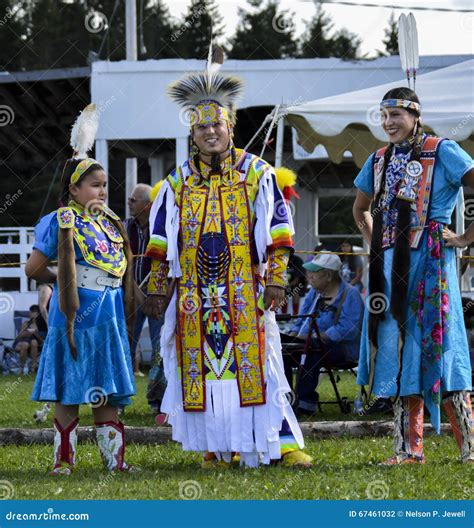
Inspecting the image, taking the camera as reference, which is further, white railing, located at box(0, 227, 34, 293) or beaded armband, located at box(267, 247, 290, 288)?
white railing, located at box(0, 227, 34, 293)

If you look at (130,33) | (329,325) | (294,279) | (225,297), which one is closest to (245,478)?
(225,297)

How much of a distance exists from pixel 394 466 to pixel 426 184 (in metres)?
1.42

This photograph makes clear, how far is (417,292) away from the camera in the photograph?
5.73 metres
